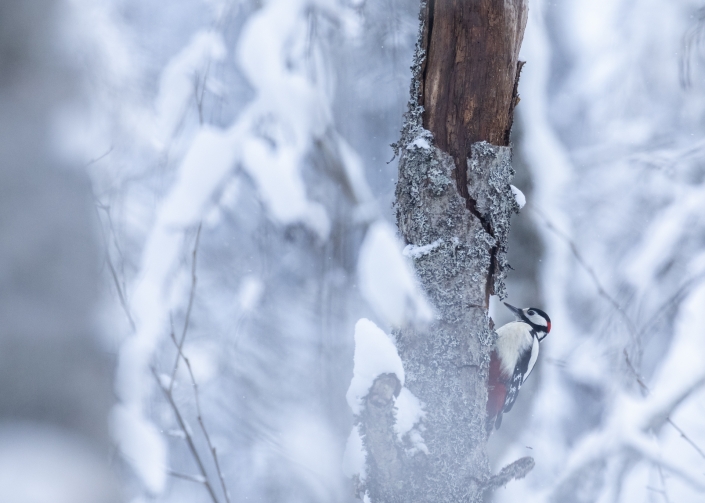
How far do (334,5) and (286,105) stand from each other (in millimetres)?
575

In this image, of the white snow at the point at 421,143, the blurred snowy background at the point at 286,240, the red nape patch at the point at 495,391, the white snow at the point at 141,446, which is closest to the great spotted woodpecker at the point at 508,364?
the red nape patch at the point at 495,391

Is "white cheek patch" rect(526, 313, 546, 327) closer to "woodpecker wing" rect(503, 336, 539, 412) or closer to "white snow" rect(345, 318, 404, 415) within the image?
"woodpecker wing" rect(503, 336, 539, 412)

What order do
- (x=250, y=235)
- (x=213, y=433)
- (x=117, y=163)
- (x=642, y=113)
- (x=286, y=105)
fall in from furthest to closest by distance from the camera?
1. (x=642, y=113)
2. (x=213, y=433)
3. (x=250, y=235)
4. (x=117, y=163)
5. (x=286, y=105)

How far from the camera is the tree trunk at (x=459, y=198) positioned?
960 millimetres

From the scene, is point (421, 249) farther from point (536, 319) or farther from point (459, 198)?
point (536, 319)

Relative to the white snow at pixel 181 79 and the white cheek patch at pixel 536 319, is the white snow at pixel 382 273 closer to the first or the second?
the white snow at pixel 181 79

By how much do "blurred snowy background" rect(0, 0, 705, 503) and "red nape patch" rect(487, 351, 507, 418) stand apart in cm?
32

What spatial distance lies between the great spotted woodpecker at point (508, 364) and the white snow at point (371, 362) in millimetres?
1123

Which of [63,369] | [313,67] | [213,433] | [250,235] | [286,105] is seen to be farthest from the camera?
[213,433]

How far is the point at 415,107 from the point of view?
3.31 ft

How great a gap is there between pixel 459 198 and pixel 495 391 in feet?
4.02

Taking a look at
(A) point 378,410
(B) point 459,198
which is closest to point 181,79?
(B) point 459,198

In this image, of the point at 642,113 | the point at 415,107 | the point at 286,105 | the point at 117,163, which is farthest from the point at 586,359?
the point at 117,163

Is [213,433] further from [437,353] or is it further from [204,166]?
[204,166]
